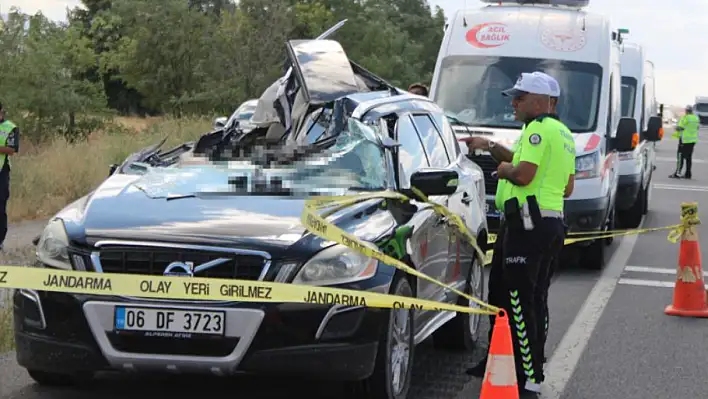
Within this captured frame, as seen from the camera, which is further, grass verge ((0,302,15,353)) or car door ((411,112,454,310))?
grass verge ((0,302,15,353))

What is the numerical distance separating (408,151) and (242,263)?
199 centimetres

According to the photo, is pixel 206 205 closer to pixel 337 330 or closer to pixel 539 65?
pixel 337 330

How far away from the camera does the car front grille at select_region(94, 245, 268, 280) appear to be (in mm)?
5188

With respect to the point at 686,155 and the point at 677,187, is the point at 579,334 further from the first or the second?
the point at 686,155

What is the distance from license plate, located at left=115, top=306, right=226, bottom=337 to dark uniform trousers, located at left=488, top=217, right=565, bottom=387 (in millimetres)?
1919

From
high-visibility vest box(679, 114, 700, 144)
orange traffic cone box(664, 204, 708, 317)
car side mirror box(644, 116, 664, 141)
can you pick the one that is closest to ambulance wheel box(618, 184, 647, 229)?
car side mirror box(644, 116, 664, 141)

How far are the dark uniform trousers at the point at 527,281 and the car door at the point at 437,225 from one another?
1.22 ft

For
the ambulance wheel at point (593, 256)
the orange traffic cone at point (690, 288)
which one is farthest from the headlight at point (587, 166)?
the orange traffic cone at point (690, 288)

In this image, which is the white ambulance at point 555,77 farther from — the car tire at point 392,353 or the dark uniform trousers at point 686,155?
the dark uniform trousers at point 686,155

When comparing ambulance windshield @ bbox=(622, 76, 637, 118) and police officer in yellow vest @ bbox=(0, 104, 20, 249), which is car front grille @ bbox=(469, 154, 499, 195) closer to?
police officer in yellow vest @ bbox=(0, 104, 20, 249)

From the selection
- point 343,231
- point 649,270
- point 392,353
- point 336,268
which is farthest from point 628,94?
point 336,268

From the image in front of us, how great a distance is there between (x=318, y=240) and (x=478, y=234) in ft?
8.85

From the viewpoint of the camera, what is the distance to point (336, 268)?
5270 millimetres

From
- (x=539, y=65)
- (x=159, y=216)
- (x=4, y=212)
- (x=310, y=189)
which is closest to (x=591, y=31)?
(x=539, y=65)
